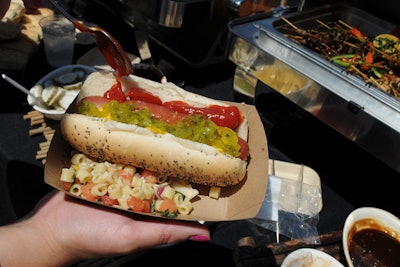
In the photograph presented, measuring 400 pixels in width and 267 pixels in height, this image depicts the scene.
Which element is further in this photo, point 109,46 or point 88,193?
point 109,46

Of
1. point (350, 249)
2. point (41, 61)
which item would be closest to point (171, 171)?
point (350, 249)

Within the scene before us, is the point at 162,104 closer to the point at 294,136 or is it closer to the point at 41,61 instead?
the point at 294,136

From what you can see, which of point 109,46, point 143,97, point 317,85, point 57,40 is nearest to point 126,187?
point 143,97

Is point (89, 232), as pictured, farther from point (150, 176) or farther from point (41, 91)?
point (41, 91)

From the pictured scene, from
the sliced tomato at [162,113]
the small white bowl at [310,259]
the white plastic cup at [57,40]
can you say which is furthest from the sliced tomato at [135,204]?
the white plastic cup at [57,40]

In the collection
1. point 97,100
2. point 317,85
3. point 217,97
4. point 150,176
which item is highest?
point 317,85

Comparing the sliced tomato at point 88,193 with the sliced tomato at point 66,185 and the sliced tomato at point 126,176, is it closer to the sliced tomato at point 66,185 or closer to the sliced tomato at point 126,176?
the sliced tomato at point 66,185

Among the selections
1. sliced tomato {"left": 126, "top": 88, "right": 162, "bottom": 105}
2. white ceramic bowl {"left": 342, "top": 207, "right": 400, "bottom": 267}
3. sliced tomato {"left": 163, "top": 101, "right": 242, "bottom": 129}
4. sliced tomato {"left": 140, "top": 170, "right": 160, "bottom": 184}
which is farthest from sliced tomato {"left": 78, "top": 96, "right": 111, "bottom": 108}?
white ceramic bowl {"left": 342, "top": 207, "right": 400, "bottom": 267}
